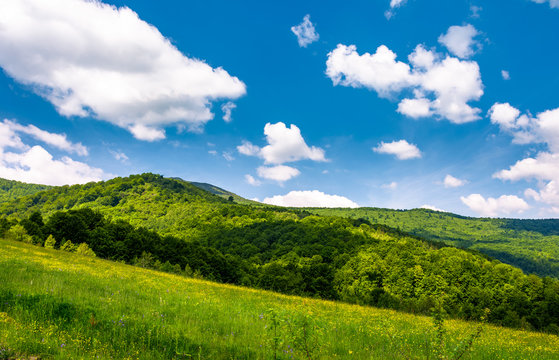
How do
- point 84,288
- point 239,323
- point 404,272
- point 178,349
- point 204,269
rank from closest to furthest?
point 178,349 < point 239,323 < point 84,288 < point 204,269 < point 404,272

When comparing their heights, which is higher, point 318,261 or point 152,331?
point 152,331

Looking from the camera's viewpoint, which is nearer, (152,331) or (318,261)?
(152,331)

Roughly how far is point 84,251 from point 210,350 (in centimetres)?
5053

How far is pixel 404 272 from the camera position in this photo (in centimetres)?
8419

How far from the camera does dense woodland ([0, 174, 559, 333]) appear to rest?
5797cm

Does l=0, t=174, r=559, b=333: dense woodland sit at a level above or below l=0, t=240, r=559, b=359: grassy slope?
below

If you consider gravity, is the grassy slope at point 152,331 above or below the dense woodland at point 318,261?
above

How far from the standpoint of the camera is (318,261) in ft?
371

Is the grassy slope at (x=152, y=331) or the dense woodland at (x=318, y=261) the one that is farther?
the dense woodland at (x=318, y=261)

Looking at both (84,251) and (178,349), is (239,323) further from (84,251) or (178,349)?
(84,251)

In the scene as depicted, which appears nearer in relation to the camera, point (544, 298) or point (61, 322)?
point (61, 322)

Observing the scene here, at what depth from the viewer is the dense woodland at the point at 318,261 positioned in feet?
190

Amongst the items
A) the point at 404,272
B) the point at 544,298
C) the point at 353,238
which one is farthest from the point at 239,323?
the point at 353,238

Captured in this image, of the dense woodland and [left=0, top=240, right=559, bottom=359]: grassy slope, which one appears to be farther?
the dense woodland
